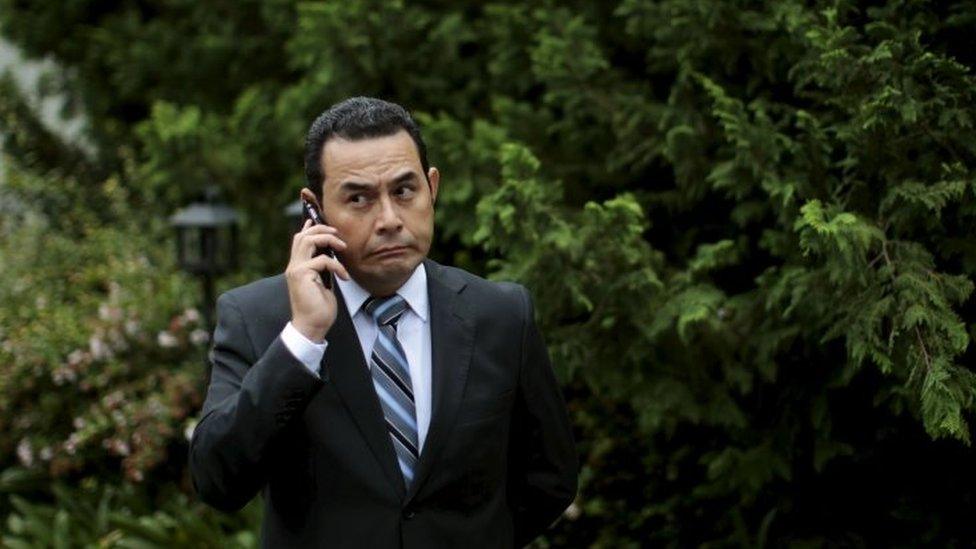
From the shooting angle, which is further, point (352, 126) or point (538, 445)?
point (538, 445)

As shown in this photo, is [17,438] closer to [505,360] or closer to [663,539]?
[663,539]

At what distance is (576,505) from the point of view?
254 inches

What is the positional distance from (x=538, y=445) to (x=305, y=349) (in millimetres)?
718

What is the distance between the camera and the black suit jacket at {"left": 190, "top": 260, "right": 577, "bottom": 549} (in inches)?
112

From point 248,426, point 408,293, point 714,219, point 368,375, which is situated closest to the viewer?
point 248,426

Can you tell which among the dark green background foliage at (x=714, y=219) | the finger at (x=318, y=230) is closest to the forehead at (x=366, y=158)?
the finger at (x=318, y=230)

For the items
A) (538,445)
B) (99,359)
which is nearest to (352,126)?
(538,445)

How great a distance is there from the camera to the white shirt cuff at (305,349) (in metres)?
2.84

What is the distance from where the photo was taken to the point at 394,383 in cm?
307

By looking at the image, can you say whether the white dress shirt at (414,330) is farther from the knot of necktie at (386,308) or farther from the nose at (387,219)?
the nose at (387,219)

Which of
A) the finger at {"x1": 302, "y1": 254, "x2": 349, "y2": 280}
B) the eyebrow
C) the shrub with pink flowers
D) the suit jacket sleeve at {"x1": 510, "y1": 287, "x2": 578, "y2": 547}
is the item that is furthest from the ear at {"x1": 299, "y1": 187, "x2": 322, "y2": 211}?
the shrub with pink flowers

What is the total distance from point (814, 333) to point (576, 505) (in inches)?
73.1

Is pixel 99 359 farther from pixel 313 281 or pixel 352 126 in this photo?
pixel 313 281

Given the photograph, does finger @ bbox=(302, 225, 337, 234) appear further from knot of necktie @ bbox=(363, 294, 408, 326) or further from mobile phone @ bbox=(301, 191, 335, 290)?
knot of necktie @ bbox=(363, 294, 408, 326)
